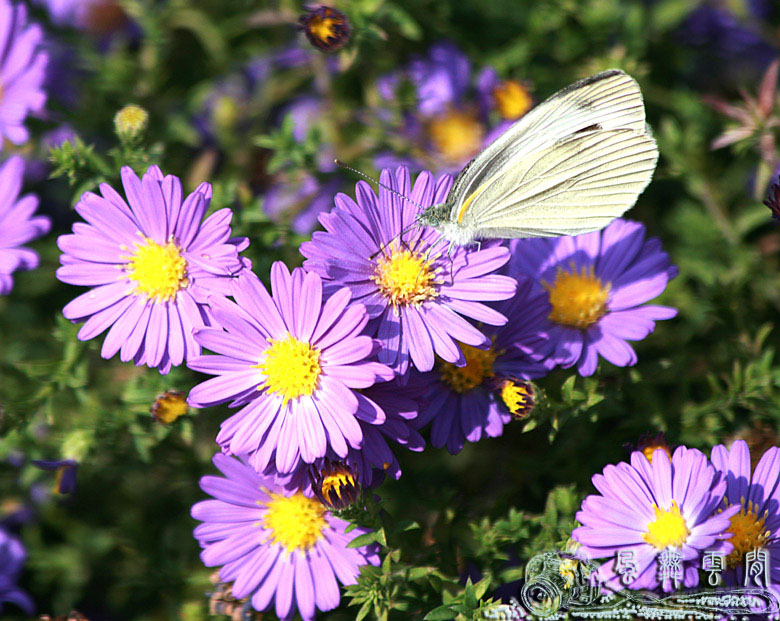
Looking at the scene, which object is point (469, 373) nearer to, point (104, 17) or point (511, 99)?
point (511, 99)

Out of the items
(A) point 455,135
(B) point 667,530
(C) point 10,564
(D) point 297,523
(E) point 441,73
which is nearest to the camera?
(B) point 667,530

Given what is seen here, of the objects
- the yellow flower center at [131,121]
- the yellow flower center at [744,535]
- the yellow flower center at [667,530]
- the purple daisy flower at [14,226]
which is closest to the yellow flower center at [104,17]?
the purple daisy flower at [14,226]

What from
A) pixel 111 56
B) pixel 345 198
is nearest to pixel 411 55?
pixel 111 56

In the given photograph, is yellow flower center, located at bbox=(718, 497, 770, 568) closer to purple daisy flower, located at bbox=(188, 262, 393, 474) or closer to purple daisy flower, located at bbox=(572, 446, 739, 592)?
purple daisy flower, located at bbox=(572, 446, 739, 592)

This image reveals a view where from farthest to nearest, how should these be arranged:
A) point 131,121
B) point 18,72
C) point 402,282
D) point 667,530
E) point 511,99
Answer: point 511,99 → point 18,72 → point 131,121 → point 402,282 → point 667,530

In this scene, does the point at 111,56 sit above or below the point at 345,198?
above

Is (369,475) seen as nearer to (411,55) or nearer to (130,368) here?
(130,368)

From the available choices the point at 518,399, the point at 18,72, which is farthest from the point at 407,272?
the point at 18,72
